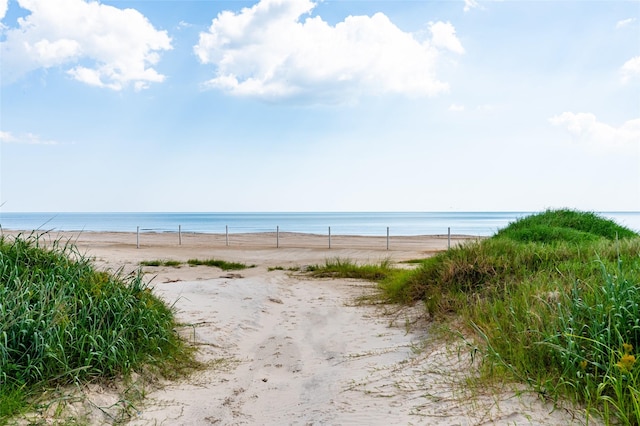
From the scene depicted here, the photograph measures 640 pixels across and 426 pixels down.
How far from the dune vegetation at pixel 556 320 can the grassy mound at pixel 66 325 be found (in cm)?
336

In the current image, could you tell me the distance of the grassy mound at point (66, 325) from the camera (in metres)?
3.89

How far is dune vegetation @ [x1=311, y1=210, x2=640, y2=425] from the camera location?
3252 millimetres

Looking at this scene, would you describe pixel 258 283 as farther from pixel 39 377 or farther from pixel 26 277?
pixel 39 377

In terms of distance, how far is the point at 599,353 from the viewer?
137 inches

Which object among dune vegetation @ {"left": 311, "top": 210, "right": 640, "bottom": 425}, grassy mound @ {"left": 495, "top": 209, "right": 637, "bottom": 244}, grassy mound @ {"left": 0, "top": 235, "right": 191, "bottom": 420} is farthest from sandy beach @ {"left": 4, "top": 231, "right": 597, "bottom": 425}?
grassy mound @ {"left": 495, "top": 209, "right": 637, "bottom": 244}

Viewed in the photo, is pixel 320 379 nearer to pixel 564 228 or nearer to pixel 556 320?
pixel 556 320

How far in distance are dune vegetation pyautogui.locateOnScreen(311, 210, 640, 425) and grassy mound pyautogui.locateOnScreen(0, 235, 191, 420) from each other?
3363mm

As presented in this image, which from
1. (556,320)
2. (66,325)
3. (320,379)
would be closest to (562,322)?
(556,320)

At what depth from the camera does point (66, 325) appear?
4.21 meters

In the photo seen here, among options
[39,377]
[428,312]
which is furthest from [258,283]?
[39,377]

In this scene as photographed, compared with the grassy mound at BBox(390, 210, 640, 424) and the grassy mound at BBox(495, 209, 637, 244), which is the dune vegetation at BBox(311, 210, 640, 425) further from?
the grassy mound at BBox(495, 209, 637, 244)

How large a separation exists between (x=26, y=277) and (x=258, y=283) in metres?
5.70

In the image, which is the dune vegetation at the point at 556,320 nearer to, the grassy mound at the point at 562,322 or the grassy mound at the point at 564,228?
the grassy mound at the point at 562,322

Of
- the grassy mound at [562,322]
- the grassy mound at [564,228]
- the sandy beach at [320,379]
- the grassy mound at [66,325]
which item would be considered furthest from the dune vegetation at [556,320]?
the grassy mound at [564,228]
